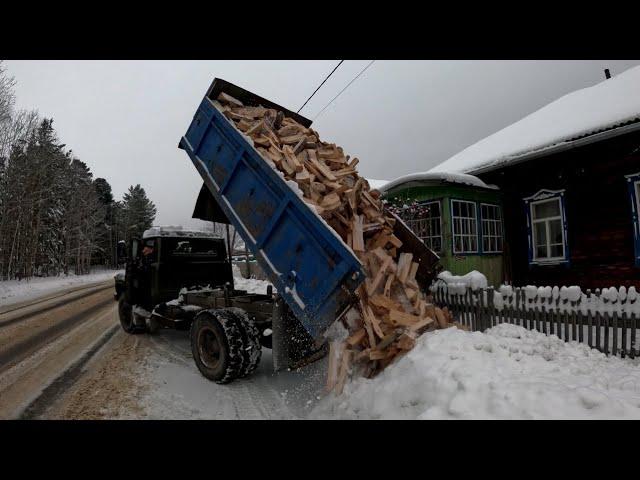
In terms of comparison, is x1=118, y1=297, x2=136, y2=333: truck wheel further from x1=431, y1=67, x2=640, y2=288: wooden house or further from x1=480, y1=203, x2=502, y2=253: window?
x1=431, y1=67, x2=640, y2=288: wooden house

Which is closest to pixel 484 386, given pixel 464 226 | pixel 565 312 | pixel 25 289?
pixel 565 312

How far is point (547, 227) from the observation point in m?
9.65

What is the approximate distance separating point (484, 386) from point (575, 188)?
8.62m

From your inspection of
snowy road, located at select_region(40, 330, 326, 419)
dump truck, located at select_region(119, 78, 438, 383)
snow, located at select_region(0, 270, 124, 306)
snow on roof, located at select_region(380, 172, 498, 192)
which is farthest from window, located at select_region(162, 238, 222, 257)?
snow, located at select_region(0, 270, 124, 306)

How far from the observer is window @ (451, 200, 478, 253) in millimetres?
9914

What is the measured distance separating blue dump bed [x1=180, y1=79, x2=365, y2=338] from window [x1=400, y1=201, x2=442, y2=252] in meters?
7.04

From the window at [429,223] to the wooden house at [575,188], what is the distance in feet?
5.34

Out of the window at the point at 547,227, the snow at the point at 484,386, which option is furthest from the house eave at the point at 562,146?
the snow at the point at 484,386

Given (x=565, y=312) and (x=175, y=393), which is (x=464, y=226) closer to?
(x=565, y=312)

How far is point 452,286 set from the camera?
6.20 metres
